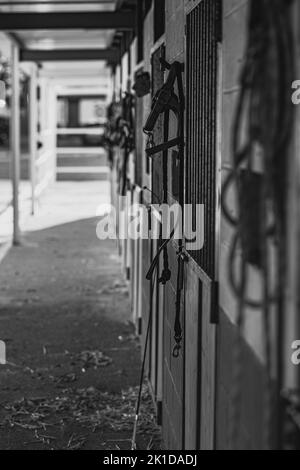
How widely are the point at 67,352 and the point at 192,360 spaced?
2.87 m

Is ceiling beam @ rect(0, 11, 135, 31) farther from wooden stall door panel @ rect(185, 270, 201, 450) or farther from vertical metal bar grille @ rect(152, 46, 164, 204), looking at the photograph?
wooden stall door panel @ rect(185, 270, 201, 450)

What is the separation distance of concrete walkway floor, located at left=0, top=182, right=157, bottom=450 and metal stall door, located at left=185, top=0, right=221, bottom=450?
116cm

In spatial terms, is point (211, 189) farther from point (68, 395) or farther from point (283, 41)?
point (68, 395)

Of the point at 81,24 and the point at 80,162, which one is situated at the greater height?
the point at 81,24

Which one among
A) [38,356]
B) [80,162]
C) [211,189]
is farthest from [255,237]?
[80,162]

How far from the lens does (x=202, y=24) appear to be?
9.04 feet

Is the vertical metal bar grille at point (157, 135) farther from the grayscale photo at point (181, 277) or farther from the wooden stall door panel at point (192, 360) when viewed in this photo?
the wooden stall door panel at point (192, 360)

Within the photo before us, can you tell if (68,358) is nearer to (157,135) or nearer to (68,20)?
(157,135)

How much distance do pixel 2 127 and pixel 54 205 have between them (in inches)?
763

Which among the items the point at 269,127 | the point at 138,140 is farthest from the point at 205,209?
the point at 138,140

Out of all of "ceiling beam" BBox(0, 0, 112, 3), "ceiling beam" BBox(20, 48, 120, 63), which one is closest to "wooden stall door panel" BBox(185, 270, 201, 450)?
"ceiling beam" BBox(0, 0, 112, 3)

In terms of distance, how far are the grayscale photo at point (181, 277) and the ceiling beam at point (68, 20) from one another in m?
0.01

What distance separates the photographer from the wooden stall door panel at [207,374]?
8.27 ft

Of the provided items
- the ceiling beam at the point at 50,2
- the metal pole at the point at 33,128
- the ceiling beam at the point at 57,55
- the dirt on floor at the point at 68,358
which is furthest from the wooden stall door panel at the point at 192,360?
the metal pole at the point at 33,128
